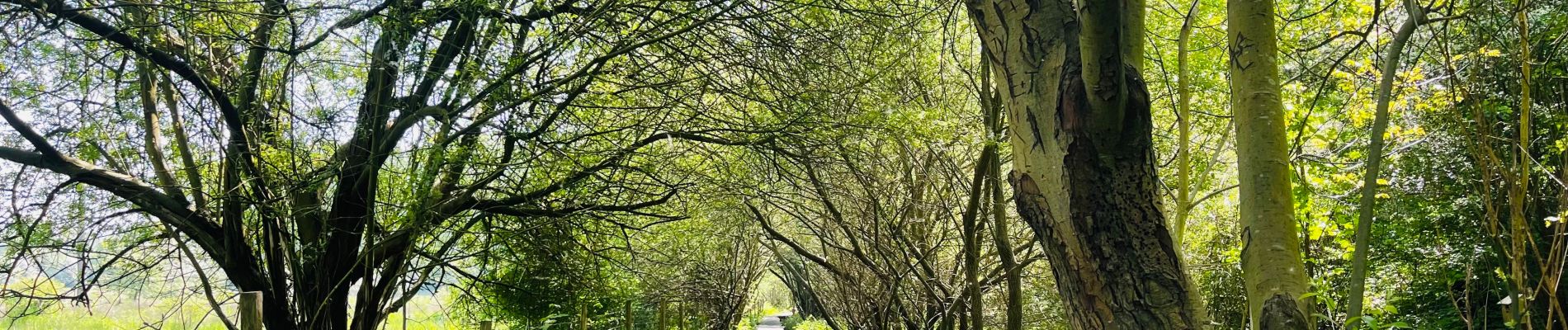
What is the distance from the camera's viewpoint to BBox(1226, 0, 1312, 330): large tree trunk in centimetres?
174

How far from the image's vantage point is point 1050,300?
1276cm

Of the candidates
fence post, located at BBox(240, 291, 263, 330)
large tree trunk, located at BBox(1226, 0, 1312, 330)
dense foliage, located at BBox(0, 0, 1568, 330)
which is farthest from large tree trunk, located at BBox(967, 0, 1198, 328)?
fence post, located at BBox(240, 291, 263, 330)

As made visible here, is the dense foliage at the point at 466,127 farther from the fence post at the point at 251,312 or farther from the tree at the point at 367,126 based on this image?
the fence post at the point at 251,312

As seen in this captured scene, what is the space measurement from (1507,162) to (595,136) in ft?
25.1

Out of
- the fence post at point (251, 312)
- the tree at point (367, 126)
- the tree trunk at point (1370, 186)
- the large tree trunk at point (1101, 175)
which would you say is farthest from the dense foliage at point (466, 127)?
the tree trunk at point (1370, 186)

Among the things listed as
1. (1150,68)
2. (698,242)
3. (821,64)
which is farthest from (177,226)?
(698,242)

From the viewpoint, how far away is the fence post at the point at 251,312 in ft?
14.7

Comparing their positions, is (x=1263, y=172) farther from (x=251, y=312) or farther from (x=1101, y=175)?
(x=251, y=312)

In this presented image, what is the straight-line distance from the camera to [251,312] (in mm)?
4523

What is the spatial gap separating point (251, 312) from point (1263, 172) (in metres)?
4.51

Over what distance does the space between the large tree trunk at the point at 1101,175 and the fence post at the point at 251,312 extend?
3969 millimetres

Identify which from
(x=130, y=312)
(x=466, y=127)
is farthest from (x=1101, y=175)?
(x=130, y=312)

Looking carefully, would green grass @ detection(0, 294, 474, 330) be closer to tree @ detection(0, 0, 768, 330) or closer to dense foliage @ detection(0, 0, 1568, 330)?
dense foliage @ detection(0, 0, 1568, 330)

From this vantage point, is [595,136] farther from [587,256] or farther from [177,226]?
[177,226]
